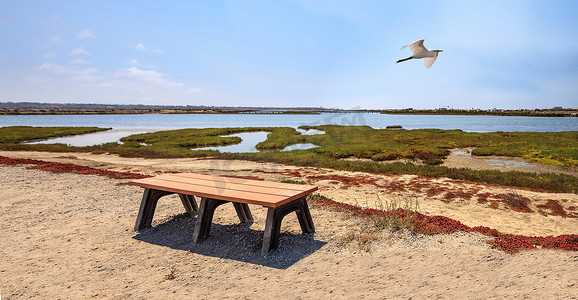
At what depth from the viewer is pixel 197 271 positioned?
4.76 metres

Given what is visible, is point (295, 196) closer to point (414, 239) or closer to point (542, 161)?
point (414, 239)

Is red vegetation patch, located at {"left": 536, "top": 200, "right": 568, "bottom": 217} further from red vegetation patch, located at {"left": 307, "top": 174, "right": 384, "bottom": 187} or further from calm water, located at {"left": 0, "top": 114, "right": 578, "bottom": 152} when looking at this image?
calm water, located at {"left": 0, "top": 114, "right": 578, "bottom": 152}

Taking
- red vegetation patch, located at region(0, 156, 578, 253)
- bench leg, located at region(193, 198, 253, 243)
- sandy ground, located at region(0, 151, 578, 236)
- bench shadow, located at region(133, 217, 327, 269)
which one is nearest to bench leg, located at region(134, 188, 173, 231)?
bench shadow, located at region(133, 217, 327, 269)

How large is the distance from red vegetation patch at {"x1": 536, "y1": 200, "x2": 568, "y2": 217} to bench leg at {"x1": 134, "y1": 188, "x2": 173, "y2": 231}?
32.4 ft

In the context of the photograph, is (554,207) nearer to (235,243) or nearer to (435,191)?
(435,191)

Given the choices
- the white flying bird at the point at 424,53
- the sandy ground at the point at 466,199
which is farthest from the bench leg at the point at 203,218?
the white flying bird at the point at 424,53

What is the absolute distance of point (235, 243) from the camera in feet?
18.9

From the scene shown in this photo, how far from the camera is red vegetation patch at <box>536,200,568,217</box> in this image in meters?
8.41

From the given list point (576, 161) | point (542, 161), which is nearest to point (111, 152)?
point (542, 161)

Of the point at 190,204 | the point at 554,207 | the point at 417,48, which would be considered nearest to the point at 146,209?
the point at 190,204

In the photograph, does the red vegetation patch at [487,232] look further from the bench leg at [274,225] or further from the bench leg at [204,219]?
the bench leg at [204,219]

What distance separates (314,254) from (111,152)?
81.2 ft

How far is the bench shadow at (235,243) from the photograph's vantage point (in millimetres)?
5141

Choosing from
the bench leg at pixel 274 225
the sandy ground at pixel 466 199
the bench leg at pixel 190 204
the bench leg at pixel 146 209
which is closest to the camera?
the bench leg at pixel 274 225
